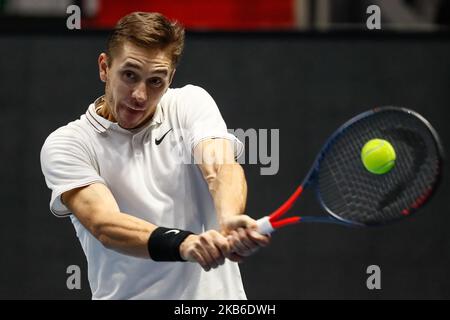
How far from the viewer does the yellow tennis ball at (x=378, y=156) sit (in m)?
2.55

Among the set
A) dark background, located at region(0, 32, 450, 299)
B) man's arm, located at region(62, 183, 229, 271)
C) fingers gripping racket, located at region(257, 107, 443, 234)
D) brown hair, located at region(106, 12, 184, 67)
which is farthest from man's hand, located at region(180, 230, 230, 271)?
dark background, located at region(0, 32, 450, 299)

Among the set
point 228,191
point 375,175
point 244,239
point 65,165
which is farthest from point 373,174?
point 65,165

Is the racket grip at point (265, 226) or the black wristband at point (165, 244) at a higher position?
the racket grip at point (265, 226)

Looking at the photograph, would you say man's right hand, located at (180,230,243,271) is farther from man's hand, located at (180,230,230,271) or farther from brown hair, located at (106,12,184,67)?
brown hair, located at (106,12,184,67)

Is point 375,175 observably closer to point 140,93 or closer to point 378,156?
point 378,156

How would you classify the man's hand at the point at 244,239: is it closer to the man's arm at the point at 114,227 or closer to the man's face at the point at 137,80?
the man's arm at the point at 114,227

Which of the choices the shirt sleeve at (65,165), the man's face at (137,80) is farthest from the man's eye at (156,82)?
the shirt sleeve at (65,165)

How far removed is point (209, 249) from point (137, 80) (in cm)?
58

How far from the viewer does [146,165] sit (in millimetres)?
2736

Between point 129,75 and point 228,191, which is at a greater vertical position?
point 129,75

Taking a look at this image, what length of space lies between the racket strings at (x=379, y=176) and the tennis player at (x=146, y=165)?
0.25m

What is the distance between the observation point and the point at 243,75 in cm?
413

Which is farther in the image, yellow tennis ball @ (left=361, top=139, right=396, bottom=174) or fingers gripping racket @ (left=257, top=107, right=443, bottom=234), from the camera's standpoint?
yellow tennis ball @ (left=361, top=139, right=396, bottom=174)

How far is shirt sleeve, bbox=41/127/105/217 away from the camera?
2646 mm
